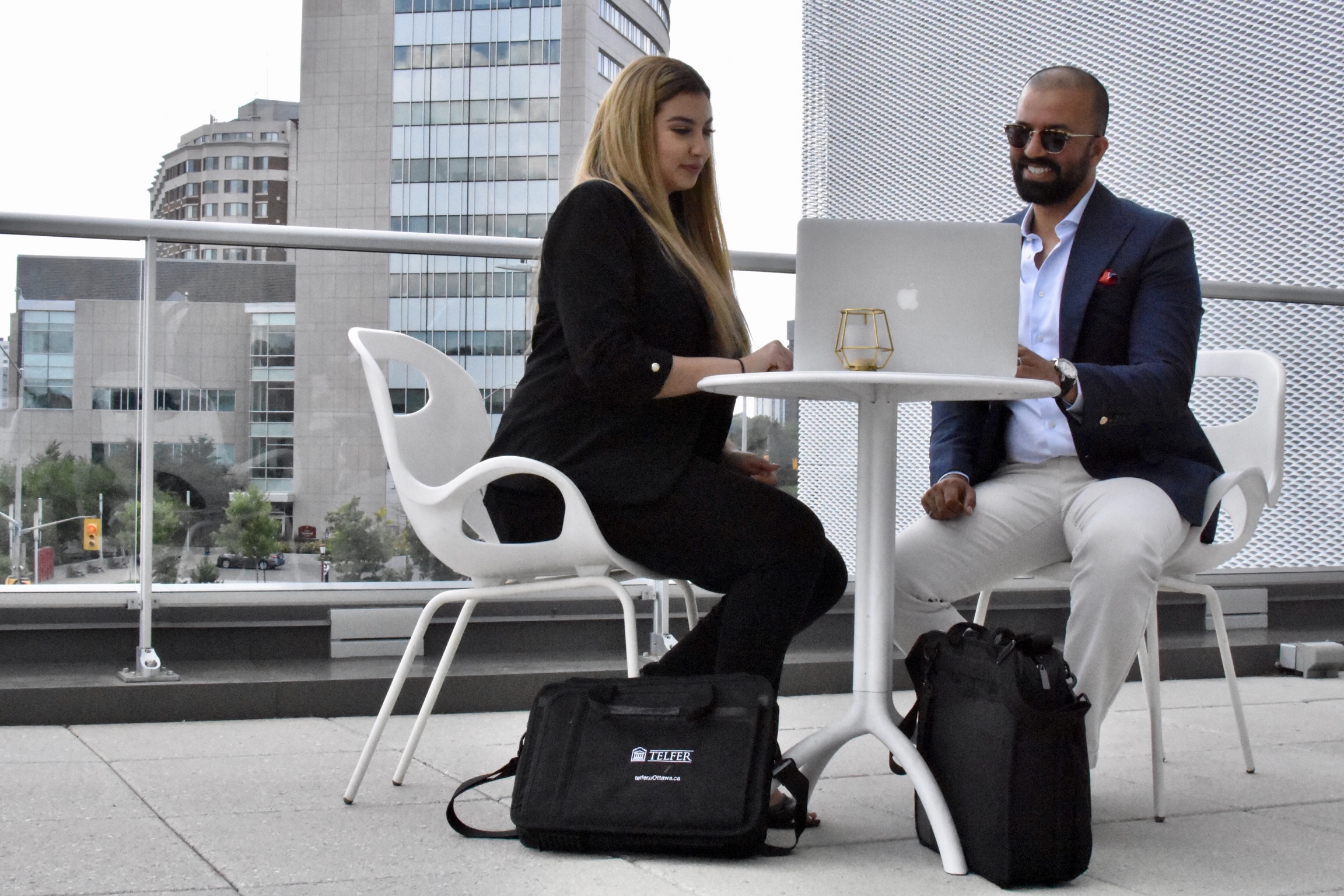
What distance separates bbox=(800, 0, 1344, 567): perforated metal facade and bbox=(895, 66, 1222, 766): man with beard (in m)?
0.62

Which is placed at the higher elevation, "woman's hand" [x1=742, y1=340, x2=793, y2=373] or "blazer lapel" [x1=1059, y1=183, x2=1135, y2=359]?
"blazer lapel" [x1=1059, y1=183, x2=1135, y2=359]

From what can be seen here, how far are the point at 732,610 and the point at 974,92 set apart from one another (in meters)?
7.81

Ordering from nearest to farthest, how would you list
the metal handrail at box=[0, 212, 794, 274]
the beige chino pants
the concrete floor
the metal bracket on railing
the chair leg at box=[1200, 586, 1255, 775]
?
the concrete floor → the beige chino pants → the chair leg at box=[1200, 586, 1255, 775] → the metal bracket on railing → the metal handrail at box=[0, 212, 794, 274]

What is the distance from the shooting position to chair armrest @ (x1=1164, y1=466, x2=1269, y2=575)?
218 centimetres

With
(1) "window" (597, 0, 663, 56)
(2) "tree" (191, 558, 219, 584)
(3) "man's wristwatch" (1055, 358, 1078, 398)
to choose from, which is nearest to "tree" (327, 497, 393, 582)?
(2) "tree" (191, 558, 219, 584)

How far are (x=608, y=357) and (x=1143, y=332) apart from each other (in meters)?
0.93

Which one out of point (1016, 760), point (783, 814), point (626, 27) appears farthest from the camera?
point (626, 27)

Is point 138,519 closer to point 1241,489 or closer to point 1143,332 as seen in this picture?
point 1143,332

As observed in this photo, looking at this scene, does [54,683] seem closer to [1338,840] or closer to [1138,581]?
[1138,581]

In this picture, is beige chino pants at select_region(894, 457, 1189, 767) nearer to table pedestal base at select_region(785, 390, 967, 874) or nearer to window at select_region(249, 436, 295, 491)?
table pedestal base at select_region(785, 390, 967, 874)

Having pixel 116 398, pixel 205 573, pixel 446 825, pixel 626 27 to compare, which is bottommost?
pixel 446 825

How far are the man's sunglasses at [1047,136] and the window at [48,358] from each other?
226cm

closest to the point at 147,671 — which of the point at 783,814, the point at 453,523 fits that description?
Answer: the point at 453,523

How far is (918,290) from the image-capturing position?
1796 mm
